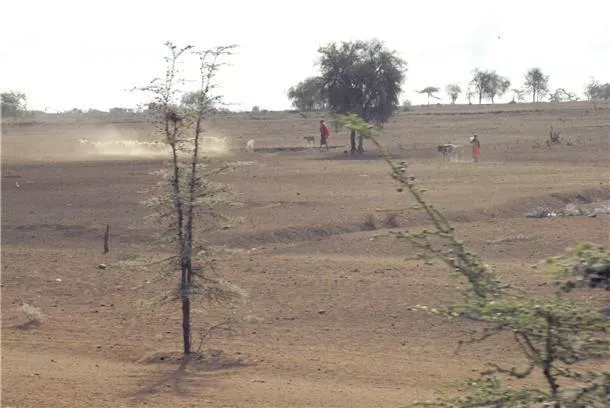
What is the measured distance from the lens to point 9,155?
53000mm

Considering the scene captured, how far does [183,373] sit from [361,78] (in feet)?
138

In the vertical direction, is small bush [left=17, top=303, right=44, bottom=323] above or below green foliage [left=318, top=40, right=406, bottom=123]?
below

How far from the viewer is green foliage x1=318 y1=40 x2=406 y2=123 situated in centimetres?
5528

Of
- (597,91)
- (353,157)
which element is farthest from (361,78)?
(597,91)

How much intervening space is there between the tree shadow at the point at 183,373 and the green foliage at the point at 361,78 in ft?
132

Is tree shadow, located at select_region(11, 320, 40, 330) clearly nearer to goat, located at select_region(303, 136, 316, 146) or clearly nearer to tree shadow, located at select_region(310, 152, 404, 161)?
tree shadow, located at select_region(310, 152, 404, 161)

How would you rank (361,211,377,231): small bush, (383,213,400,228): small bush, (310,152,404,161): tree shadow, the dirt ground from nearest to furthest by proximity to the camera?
the dirt ground, (361,211,377,231): small bush, (383,213,400,228): small bush, (310,152,404,161): tree shadow

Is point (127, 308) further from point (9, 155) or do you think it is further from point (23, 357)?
point (9, 155)

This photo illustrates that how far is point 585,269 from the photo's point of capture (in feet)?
14.7

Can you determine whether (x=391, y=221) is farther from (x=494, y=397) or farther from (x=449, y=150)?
(x=494, y=397)

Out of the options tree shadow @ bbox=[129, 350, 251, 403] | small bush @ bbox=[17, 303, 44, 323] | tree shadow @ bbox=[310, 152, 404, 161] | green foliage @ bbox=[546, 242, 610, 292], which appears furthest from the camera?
tree shadow @ bbox=[310, 152, 404, 161]

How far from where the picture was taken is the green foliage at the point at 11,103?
9975 cm

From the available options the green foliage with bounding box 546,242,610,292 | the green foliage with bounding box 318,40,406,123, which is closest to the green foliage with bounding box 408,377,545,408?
the green foliage with bounding box 546,242,610,292

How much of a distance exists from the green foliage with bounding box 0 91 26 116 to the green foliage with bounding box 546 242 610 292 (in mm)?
95831
